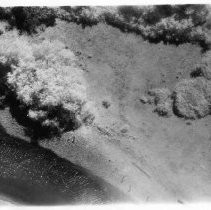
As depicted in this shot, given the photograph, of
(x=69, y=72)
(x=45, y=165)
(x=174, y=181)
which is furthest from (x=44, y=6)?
(x=174, y=181)

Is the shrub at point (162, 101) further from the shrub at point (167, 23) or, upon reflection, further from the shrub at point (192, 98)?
the shrub at point (167, 23)

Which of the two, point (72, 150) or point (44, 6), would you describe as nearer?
point (44, 6)

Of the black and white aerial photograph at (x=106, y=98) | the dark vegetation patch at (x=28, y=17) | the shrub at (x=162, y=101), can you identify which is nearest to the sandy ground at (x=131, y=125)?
the black and white aerial photograph at (x=106, y=98)

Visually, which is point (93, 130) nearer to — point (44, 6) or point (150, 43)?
point (150, 43)

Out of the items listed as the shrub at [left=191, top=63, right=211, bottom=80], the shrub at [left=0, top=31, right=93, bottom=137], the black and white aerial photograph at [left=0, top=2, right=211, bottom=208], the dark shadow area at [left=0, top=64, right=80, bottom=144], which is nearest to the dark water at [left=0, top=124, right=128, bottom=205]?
the black and white aerial photograph at [left=0, top=2, right=211, bottom=208]

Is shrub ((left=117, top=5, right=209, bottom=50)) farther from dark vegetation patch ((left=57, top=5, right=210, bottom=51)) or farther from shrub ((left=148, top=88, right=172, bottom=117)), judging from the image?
shrub ((left=148, top=88, right=172, bottom=117))
